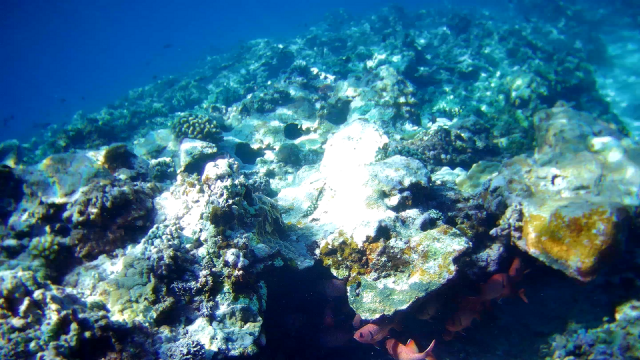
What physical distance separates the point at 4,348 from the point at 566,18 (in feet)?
90.3

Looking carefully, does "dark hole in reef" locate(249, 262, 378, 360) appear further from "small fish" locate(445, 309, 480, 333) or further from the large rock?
"small fish" locate(445, 309, 480, 333)

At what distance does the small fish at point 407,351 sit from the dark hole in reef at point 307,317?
0.57 metres

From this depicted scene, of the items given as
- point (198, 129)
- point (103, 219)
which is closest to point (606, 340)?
point (103, 219)

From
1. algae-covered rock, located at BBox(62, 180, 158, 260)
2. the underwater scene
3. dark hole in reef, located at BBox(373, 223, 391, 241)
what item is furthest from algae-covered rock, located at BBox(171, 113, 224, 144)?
dark hole in reef, located at BBox(373, 223, 391, 241)

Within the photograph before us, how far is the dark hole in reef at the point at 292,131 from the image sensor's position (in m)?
8.56

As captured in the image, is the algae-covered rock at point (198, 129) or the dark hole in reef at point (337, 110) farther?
the dark hole in reef at point (337, 110)

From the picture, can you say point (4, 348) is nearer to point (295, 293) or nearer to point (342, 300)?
point (295, 293)

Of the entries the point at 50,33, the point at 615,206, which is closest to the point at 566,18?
the point at 615,206

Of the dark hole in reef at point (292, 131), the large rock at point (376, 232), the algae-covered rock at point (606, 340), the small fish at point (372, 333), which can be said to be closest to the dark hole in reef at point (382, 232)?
the large rock at point (376, 232)

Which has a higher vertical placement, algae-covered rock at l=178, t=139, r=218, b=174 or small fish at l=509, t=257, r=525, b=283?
algae-covered rock at l=178, t=139, r=218, b=174

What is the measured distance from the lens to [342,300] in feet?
14.1

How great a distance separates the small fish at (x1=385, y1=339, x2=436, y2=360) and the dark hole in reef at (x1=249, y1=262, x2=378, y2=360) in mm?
571

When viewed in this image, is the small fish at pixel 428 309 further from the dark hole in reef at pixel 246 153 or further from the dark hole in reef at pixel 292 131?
the dark hole in reef at pixel 292 131

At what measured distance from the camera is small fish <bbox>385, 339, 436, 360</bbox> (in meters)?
3.72
